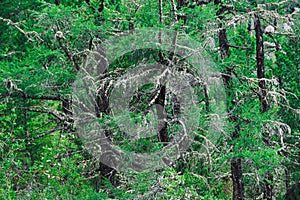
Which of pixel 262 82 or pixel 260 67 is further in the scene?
pixel 260 67

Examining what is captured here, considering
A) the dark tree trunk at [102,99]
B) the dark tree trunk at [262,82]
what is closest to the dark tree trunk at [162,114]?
the dark tree trunk at [102,99]

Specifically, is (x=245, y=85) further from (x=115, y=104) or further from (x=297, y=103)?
(x=297, y=103)

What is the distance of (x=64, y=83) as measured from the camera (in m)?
8.69

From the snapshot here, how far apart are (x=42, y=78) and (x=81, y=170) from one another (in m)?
1.93

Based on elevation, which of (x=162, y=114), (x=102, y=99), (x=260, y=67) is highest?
(x=260, y=67)

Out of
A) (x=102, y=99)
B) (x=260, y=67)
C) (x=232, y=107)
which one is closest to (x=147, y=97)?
(x=102, y=99)

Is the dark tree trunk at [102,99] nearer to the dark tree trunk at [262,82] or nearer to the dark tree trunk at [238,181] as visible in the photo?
the dark tree trunk at [238,181]

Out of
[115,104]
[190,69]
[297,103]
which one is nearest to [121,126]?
[115,104]

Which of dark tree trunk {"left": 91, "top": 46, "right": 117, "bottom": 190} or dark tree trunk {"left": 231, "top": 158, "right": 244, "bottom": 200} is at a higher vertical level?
dark tree trunk {"left": 91, "top": 46, "right": 117, "bottom": 190}

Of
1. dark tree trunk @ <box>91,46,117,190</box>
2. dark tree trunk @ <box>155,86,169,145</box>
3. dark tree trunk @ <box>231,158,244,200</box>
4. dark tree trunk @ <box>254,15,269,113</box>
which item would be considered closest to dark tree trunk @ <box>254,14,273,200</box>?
dark tree trunk @ <box>254,15,269,113</box>

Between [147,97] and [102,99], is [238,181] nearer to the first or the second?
[147,97]

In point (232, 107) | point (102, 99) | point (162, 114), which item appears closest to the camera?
point (162, 114)

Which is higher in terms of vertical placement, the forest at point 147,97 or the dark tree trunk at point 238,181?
the forest at point 147,97

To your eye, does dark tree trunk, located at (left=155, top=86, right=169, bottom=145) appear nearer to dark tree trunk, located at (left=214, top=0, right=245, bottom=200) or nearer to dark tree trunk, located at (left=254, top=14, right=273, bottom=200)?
dark tree trunk, located at (left=214, top=0, right=245, bottom=200)
